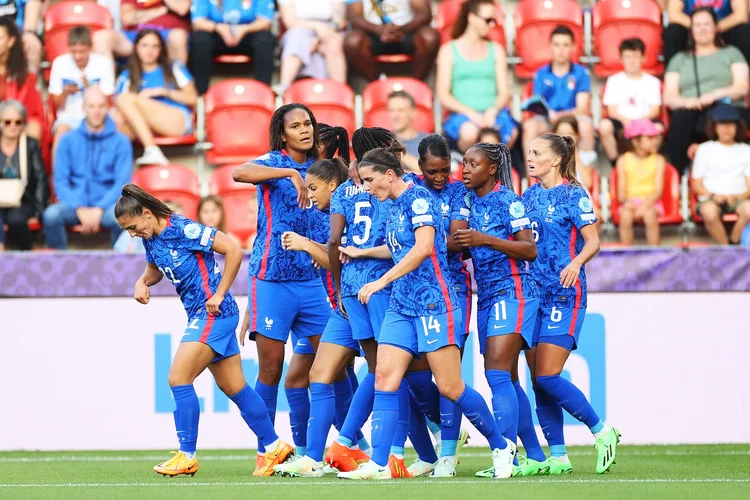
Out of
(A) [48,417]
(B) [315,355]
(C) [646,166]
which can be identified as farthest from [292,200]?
(C) [646,166]

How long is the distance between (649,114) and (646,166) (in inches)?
28.4

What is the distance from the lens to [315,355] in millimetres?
7352

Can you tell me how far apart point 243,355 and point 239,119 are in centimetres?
367

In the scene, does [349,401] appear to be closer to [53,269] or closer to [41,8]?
[53,269]

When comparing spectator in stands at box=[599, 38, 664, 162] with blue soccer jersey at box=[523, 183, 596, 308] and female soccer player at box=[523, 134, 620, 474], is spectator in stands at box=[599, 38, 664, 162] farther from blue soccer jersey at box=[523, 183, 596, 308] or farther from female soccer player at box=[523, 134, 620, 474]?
blue soccer jersey at box=[523, 183, 596, 308]

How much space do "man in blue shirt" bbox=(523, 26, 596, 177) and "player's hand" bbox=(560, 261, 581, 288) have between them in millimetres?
5554

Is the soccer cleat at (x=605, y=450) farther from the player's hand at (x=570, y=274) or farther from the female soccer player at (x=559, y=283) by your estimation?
the player's hand at (x=570, y=274)

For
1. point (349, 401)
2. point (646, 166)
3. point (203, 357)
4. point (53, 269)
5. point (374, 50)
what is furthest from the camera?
point (374, 50)

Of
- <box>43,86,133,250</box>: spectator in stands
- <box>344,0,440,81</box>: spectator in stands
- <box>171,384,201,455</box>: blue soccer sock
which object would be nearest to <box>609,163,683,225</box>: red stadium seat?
<box>344,0,440,81</box>: spectator in stands

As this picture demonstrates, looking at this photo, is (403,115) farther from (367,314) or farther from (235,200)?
(367,314)

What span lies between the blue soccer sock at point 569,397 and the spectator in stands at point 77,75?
710 centimetres

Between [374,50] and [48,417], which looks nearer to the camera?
[48,417]

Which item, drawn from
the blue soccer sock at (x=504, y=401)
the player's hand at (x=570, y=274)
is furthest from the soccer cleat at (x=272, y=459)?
the player's hand at (x=570, y=274)

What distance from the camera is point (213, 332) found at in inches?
274
